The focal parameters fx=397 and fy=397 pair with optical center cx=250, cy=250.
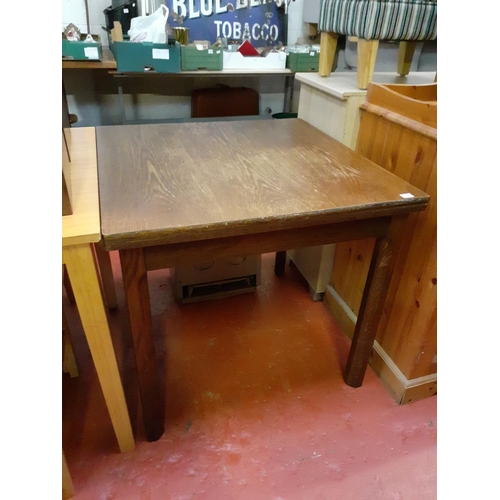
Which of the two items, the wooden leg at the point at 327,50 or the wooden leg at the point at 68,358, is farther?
the wooden leg at the point at 327,50

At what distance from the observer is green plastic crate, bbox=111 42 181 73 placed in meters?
2.22

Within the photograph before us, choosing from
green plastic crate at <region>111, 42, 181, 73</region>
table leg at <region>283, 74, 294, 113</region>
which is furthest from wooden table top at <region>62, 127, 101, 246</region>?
table leg at <region>283, 74, 294, 113</region>

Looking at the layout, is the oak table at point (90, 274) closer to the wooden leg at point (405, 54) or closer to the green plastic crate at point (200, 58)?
the wooden leg at point (405, 54)

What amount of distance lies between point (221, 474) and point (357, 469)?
388 millimetres

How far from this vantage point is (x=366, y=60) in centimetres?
135

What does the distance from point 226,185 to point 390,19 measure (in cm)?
→ 85

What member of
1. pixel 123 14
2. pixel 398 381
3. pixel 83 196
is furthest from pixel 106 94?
pixel 398 381

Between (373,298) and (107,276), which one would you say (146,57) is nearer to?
(107,276)

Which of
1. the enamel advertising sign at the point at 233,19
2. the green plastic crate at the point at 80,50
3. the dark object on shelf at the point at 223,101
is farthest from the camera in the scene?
the dark object on shelf at the point at 223,101

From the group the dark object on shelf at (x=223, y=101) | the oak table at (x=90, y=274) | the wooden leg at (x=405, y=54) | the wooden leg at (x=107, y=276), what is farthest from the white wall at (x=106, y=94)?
the oak table at (x=90, y=274)

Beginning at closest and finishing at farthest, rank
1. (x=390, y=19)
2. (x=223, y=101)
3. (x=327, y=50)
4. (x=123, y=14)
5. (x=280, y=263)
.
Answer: (x=390, y=19), (x=327, y=50), (x=280, y=263), (x=123, y=14), (x=223, y=101)

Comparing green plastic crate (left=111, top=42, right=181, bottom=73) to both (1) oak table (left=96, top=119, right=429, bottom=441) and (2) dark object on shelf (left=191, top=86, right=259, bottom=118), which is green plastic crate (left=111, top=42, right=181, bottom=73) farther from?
(1) oak table (left=96, top=119, right=429, bottom=441)

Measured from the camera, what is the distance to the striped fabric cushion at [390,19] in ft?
4.25

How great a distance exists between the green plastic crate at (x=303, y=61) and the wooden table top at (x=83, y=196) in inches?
70.5
